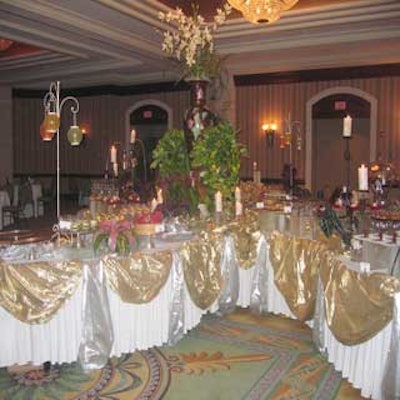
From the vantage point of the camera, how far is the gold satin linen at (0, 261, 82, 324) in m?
3.16

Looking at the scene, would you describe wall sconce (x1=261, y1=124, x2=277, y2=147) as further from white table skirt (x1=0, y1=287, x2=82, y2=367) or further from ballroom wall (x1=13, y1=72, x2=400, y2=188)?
white table skirt (x1=0, y1=287, x2=82, y2=367)

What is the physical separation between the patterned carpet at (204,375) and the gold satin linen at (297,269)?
0.27 m

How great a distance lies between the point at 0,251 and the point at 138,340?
1141 mm

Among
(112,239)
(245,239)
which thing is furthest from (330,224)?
(112,239)

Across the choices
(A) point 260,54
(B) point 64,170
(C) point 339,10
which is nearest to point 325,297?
(C) point 339,10

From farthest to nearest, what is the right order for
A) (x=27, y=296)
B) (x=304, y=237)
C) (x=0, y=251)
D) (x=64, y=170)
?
1. (x=64, y=170)
2. (x=304, y=237)
3. (x=0, y=251)
4. (x=27, y=296)

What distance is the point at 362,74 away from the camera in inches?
435

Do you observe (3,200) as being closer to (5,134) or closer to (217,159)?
(5,134)

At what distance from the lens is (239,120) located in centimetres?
1273

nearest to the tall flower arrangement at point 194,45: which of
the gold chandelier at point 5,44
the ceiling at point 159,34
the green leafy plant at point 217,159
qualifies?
the green leafy plant at point 217,159

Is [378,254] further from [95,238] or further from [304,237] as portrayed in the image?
[95,238]

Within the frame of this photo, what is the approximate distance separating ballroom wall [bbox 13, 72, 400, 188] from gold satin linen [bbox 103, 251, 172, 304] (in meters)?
7.99

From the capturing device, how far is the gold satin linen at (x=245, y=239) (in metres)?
4.57

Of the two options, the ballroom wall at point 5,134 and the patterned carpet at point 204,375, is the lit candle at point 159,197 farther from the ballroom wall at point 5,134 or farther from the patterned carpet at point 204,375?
the ballroom wall at point 5,134
